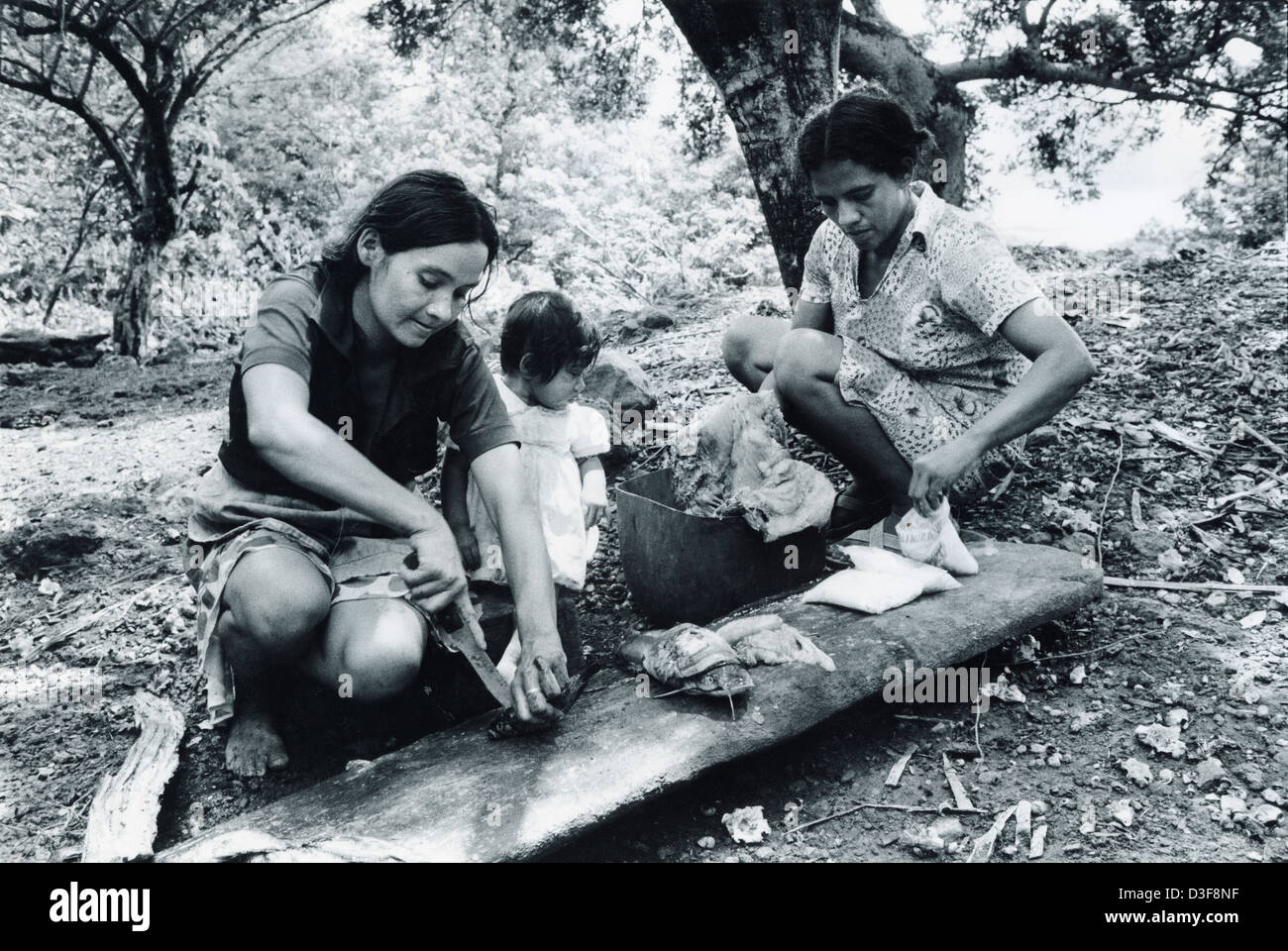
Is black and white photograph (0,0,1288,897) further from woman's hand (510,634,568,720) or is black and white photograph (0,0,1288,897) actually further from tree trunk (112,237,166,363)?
tree trunk (112,237,166,363)

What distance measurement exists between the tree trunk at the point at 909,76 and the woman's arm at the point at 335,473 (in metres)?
5.03

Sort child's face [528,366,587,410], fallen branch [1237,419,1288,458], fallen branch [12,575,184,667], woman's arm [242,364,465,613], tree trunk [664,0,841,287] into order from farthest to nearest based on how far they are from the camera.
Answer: tree trunk [664,0,841,287]
fallen branch [1237,419,1288,458]
fallen branch [12,575,184,667]
child's face [528,366,587,410]
woman's arm [242,364,465,613]

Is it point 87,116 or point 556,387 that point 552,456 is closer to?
point 556,387

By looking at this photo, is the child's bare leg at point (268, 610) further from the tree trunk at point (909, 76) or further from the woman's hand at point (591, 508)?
the tree trunk at point (909, 76)

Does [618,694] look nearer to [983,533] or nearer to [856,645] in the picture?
[856,645]

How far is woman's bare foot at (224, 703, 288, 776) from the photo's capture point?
7.07 ft

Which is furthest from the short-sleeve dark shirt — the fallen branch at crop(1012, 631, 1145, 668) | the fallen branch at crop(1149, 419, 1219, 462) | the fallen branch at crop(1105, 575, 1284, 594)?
the fallen branch at crop(1149, 419, 1219, 462)

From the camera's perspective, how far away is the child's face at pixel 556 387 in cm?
268

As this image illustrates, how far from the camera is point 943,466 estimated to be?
7.74 ft

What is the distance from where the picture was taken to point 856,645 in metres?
2.28

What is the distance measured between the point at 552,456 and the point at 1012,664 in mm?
1390

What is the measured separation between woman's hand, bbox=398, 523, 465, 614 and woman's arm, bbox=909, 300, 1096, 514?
1.20 metres

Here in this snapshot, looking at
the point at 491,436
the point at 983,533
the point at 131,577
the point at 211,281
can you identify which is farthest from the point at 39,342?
the point at 983,533

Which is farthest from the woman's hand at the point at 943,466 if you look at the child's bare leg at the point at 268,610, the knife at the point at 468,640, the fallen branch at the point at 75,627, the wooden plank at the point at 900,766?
the fallen branch at the point at 75,627
